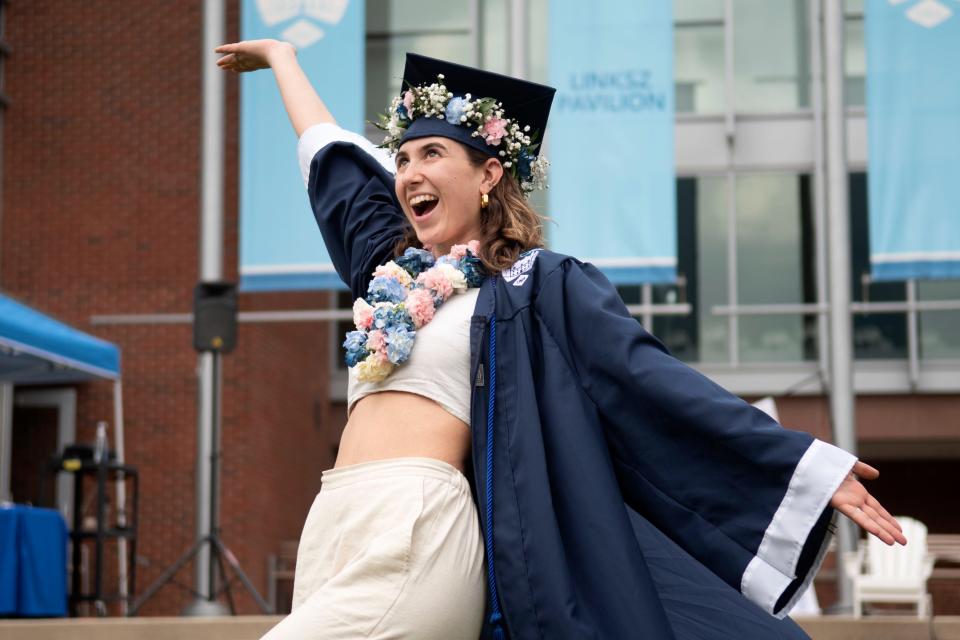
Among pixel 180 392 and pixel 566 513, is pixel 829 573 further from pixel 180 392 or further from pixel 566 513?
pixel 566 513

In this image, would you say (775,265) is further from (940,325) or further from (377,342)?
(377,342)

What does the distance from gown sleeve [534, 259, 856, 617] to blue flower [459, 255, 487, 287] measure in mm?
254

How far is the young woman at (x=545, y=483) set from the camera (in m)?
2.79

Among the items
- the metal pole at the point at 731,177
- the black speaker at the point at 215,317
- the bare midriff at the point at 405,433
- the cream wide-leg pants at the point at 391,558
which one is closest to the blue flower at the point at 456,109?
the bare midriff at the point at 405,433

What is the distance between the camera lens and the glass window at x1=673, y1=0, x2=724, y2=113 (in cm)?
1405

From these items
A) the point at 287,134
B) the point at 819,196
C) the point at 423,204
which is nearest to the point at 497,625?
the point at 423,204

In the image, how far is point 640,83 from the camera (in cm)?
1008

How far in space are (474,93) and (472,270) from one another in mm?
481

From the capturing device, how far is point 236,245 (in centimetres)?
1296

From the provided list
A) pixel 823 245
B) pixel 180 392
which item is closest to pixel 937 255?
pixel 823 245

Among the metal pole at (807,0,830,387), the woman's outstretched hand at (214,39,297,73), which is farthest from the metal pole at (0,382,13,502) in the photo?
the woman's outstretched hand at (214,39,297,73)

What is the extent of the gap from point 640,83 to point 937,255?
234 cm

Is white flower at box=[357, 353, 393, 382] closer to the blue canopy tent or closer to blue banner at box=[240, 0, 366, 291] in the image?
the blue canopy tent

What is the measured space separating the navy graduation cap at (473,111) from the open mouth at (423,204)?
0.53 feet
